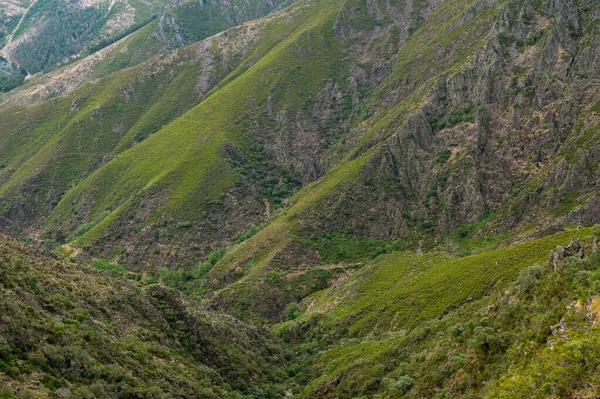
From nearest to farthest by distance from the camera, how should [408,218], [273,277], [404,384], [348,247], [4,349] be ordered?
[4,349], [404,384], [273,277], [348,247], [408,218]

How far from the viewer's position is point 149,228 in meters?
167

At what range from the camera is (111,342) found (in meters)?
59.7

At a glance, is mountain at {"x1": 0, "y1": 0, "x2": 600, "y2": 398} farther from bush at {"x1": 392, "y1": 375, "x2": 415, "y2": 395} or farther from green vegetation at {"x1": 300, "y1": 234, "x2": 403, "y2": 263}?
green vegetation at {"x1": 300, "y1": 234, "x2": 403, "y2": 263}

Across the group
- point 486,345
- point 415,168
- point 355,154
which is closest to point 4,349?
point 486,345

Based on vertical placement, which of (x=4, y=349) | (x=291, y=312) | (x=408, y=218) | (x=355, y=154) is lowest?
(x=408, y=218)

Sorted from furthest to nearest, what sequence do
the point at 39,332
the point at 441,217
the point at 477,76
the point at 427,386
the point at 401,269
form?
the point at 477,76, the point at 441,217, the point at 401,269, the point at 427,386, the point at 39,332

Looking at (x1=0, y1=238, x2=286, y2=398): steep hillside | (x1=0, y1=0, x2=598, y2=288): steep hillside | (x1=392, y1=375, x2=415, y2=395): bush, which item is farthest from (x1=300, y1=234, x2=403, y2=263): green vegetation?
(x1=392, y1=375, x2=415, y2=395): bush

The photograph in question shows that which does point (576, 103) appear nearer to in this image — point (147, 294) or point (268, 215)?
point (268, 215)

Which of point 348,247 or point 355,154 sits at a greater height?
point 355,154

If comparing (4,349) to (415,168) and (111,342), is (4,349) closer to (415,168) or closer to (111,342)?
(111,342)

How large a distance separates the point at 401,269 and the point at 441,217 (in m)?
33.4

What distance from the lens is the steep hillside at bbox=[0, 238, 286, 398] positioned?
47.5 metres

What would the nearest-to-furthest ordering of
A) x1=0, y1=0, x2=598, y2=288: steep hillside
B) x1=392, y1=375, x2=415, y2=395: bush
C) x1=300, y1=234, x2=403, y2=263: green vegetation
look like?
x1=392, y1=375, x2=415, y2=395: bush
x1=0, y1=0, x2=598, y2=288: steep hillside
x1=300, y1=234, x2=403, y2=263: green vegetation

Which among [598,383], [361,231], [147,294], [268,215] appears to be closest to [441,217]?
[361,231]
